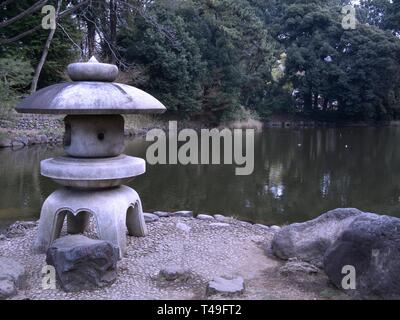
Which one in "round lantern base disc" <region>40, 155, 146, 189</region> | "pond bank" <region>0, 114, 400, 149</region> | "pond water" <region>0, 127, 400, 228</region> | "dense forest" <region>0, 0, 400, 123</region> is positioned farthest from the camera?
"dense forest" <region>0, 0, 400, 123</region>

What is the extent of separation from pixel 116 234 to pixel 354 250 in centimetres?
231

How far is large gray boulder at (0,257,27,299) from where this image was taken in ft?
11.8

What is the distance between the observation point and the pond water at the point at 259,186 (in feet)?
28.1

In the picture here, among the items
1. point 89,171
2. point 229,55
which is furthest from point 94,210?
point 229,55

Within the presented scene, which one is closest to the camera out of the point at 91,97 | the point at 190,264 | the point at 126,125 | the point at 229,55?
the point at 91,97

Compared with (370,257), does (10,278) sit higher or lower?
lower

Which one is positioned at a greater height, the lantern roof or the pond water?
the lantern roof

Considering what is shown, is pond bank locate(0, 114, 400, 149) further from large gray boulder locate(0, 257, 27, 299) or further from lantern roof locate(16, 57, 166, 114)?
large gray boulder locate(0, 257, 27, 299)

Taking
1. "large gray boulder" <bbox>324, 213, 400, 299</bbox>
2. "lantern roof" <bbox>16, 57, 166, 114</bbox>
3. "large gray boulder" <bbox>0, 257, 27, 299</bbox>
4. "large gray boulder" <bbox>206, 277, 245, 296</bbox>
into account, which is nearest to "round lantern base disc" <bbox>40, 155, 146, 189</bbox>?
"lantern roof" <bbox>16, 57, 166, 114</bbox>

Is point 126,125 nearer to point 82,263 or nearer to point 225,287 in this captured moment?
point 82,263

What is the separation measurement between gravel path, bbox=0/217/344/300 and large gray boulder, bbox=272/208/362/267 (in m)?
0.19

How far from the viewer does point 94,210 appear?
15.0ft

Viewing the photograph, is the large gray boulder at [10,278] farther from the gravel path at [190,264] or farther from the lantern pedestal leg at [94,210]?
the lantern pedestal leg at [94,210]

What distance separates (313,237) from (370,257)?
1.22 m
